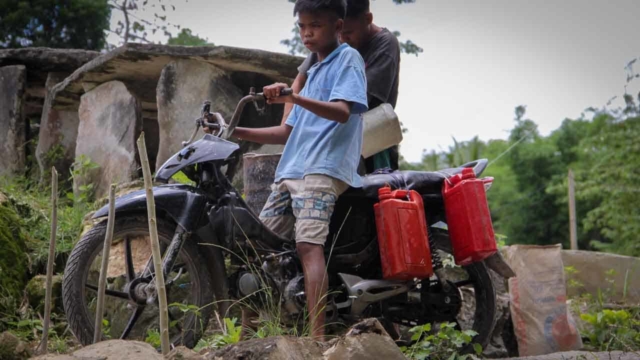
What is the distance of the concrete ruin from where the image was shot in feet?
22.3

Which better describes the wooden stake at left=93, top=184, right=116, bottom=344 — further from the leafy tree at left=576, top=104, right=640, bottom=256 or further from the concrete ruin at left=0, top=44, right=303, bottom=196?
the leafy tree at left=576, top=104, right=640, bottom=256

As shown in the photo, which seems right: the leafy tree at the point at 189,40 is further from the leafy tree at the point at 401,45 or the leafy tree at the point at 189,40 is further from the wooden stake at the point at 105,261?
the wooden stake at the point at 105,261

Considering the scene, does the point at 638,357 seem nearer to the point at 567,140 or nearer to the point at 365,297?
the point at 365,297

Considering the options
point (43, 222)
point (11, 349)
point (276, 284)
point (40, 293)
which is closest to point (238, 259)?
point (276, 284)

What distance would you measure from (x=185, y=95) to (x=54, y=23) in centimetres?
861

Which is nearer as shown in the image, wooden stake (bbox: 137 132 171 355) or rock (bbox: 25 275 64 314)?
wooden stake (bbox: 137 132 171 355)

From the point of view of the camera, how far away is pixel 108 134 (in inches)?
291

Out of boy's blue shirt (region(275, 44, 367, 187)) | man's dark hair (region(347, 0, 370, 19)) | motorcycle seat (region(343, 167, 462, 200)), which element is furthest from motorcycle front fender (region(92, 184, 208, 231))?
→ man's dark hair (region(347, 0, 370, 19))

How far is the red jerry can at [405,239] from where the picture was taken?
3.72 meters

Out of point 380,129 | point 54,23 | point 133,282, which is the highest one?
point 54,23

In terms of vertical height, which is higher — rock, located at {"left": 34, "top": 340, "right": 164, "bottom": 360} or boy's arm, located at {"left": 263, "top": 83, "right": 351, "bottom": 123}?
boy's arm, located at {"left": 263, "top": 83, "right": 351, "bottom": 123}

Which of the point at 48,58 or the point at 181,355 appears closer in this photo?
the point at 181,355

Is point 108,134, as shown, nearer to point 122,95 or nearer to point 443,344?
point 122,95

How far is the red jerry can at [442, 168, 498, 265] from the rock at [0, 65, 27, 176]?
5904 millimetres
